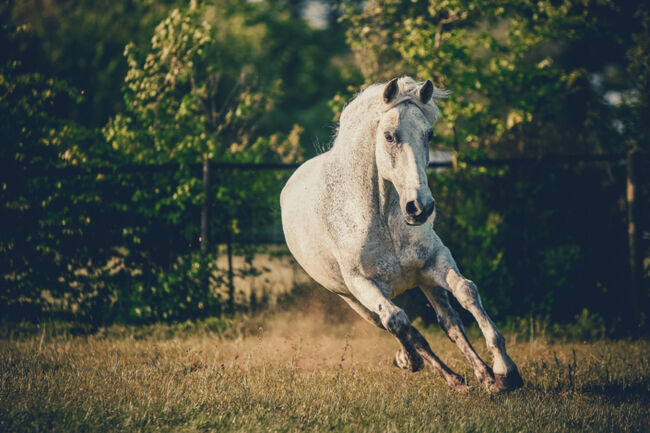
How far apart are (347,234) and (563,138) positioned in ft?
20.0

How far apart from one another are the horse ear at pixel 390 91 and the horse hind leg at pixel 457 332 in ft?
4.76

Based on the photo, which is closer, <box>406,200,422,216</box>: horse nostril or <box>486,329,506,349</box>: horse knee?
<box>406,200,422,216</box>: horse nostril

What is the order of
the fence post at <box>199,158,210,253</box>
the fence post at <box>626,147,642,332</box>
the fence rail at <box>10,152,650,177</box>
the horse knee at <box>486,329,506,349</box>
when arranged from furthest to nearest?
the fence post at <box>199,158,210,253</box> → the fence rail at <box>10,152,650,177</box> → the fence post at <box>626,147,642,332</box> → the horse knee at <box>486,329,506,349</box>

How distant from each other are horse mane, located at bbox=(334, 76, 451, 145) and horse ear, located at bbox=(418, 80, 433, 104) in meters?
0.03

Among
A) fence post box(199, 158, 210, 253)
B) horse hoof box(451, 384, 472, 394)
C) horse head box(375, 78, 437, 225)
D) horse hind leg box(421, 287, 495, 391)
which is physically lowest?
fence post box(199, 158, 210, 253)

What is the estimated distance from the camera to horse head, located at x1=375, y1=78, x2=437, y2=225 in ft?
13.1

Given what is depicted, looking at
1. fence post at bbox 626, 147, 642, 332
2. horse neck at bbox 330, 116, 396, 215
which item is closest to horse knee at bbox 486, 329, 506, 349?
horse neck at bbox 330, 116, 396, 215

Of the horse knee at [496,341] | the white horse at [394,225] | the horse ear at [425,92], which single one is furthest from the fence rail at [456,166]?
the horse knee at [496,341]

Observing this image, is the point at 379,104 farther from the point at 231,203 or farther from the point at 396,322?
the point at 231,203

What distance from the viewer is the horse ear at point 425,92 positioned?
14.3 feet

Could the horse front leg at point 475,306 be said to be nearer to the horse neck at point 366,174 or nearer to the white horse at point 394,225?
the white horse at point 394,225

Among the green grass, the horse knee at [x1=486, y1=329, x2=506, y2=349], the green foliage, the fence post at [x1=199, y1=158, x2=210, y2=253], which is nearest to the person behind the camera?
the green grass

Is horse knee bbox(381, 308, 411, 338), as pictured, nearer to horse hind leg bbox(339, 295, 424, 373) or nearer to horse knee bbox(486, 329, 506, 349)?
horse hind leg bbox(339, 295, 424, 373)

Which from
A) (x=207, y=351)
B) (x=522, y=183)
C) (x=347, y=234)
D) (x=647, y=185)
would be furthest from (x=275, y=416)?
(x=647, y=185)
